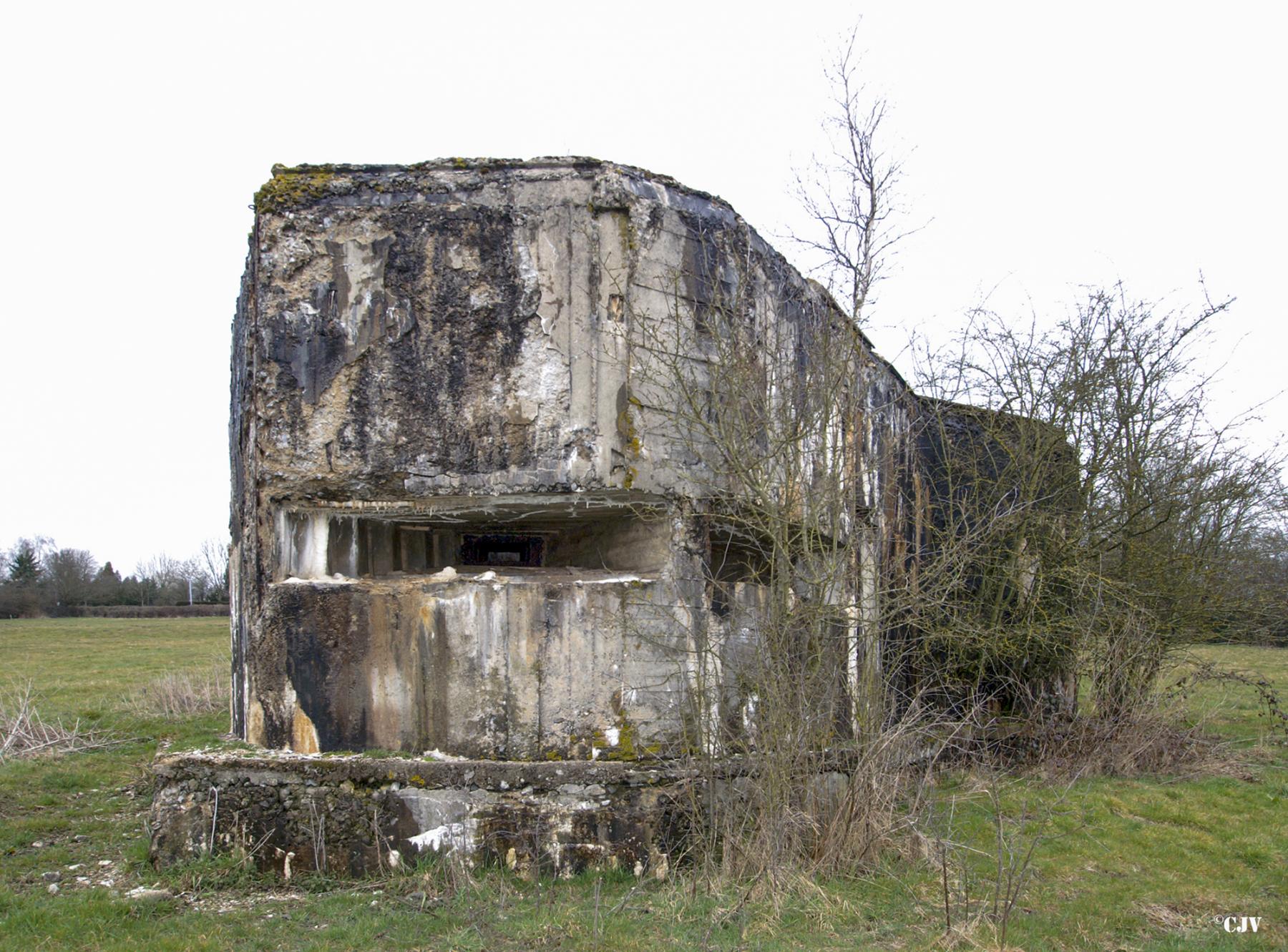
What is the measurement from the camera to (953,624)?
363 inches

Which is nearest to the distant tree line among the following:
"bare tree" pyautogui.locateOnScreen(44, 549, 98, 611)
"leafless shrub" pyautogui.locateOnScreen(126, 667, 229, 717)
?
"bare tree" pyautogui.locateOnScreen(44, 549, 98, 611)

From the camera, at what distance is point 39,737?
9852 mm

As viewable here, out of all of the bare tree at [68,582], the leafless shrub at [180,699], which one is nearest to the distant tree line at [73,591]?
the bare tree at [68,582]

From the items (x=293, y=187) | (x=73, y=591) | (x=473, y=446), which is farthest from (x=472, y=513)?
(x=73, y=591)

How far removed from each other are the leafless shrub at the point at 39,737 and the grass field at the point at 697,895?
2.19ft

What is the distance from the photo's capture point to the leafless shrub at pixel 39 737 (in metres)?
9.33

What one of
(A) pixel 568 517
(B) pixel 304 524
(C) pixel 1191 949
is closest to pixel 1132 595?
(C) pixel 1191 949

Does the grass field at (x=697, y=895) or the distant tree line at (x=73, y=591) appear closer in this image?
the grass field at (x=697, y=895)

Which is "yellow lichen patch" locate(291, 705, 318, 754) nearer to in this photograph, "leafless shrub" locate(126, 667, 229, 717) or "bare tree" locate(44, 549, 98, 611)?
"leafless shrub" locate(126, 667, 229, 717)

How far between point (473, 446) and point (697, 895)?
2694 millimetres

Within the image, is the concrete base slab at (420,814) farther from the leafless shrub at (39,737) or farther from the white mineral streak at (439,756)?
the leafless shrub at (39,737)

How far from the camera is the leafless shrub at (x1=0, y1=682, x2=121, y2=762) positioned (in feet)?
30.6

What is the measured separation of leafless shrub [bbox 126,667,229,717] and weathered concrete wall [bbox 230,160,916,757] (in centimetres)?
650

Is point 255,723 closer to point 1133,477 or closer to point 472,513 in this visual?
point 472,513
